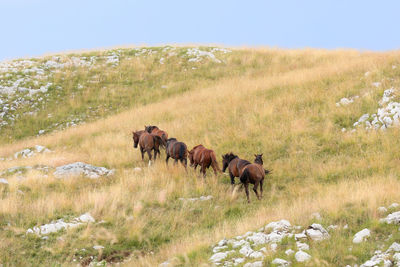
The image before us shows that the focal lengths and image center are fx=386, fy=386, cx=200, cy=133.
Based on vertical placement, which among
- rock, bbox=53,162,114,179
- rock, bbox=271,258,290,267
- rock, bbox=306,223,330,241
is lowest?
rock, bbox=53,162,114,179

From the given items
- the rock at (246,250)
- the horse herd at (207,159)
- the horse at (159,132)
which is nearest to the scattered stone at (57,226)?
the horse herd at (207,159)

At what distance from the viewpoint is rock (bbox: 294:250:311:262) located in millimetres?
5375

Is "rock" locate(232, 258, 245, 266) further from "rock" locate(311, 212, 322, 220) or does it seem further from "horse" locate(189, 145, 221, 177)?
"horse" locate(189, 145, 221, 177)

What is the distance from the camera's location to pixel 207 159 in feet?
36.9

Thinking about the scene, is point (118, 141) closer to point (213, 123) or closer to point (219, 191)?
point (213, 123)

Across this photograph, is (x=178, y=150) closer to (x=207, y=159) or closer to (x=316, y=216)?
(x=207, y=159)

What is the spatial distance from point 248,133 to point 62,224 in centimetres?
798

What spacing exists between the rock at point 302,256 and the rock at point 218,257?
1.14 meters

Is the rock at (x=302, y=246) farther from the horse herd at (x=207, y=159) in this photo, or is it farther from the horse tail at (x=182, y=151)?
the horse tail at (x=182, y=151)

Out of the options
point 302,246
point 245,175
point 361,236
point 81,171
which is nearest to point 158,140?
point 81,171

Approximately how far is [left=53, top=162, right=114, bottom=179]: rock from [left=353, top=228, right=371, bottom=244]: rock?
8338mm

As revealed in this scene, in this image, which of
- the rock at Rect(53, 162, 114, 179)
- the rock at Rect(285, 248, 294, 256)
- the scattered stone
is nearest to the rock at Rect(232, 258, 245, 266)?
the rock at Rect(285, 248, 294, 256)

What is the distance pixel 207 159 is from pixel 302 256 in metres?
6.03

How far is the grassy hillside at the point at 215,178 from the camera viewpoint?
24.1 ft
